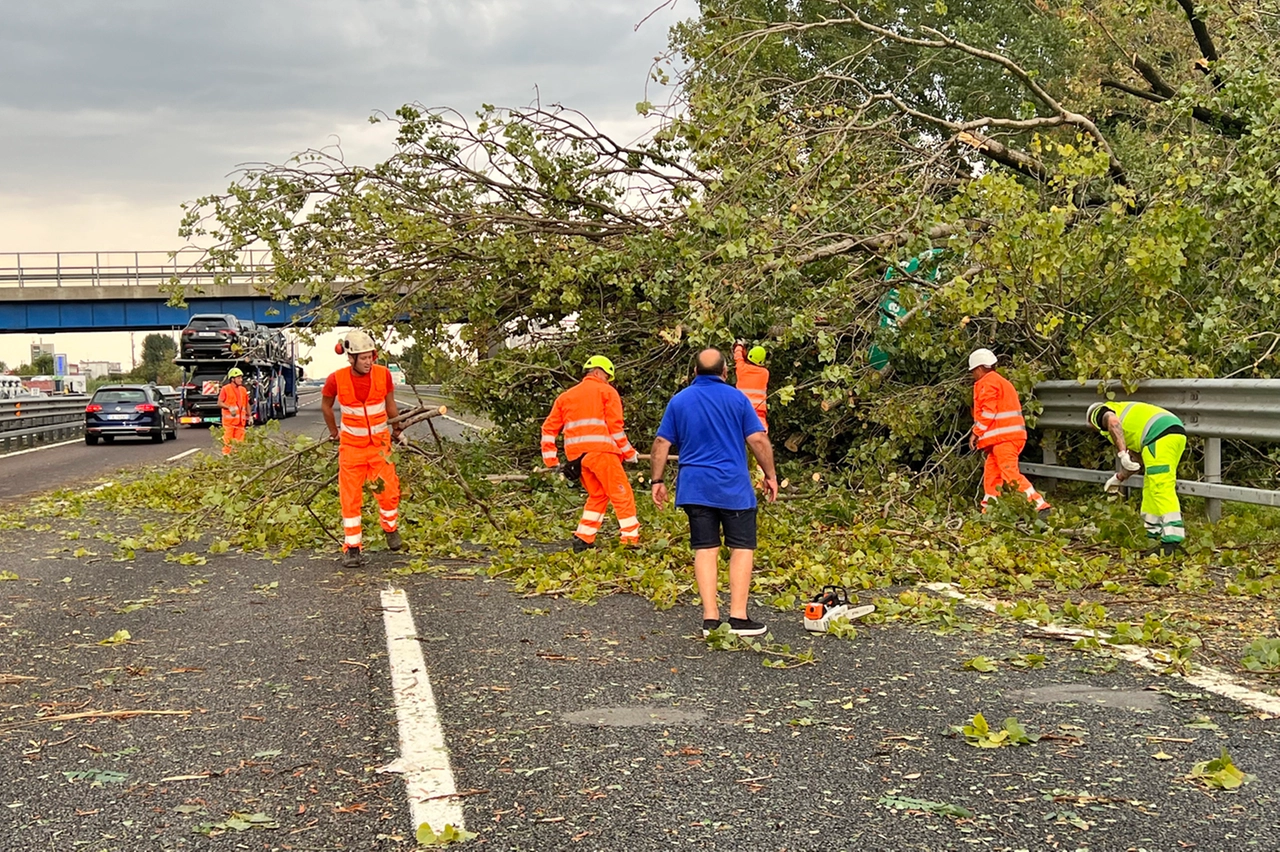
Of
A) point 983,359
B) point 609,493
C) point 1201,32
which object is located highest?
point 1201,32

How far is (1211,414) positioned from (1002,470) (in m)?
1.99

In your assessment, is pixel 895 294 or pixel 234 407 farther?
pixel 234 407

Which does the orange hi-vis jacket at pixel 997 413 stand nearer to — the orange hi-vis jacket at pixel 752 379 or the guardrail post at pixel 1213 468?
the guardrail post at pixel 1213 468

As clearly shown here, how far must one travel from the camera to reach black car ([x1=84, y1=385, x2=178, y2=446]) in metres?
28.1

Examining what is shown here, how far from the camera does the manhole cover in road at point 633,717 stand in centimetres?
468

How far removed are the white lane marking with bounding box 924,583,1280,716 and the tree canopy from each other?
3961 mm

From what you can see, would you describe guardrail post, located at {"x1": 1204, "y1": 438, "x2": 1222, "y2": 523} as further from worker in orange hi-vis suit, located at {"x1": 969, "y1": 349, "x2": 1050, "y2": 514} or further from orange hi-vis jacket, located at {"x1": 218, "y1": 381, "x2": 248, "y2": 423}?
orange hi-vis jacket, located at {"x1": 218, "y1": 381, "x2": 248, "y2": 423}

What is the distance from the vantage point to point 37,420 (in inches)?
1207

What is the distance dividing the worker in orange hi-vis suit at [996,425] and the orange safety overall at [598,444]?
130 inches

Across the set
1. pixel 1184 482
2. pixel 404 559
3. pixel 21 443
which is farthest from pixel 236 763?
pixel 21 443

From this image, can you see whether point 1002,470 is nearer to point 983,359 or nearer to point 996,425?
point 996,425

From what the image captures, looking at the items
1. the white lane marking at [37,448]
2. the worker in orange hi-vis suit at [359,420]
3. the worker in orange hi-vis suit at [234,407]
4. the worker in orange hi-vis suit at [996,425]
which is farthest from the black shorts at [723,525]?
the white lane marking at [37,448]

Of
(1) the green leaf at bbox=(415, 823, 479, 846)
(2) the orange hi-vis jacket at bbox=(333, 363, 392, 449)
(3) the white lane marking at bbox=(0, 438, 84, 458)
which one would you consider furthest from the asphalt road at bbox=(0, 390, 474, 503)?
(1) the green leaf at bbox=(415, 823, 479, 846)

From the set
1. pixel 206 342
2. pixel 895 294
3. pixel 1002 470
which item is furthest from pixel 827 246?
pixel 206 342
